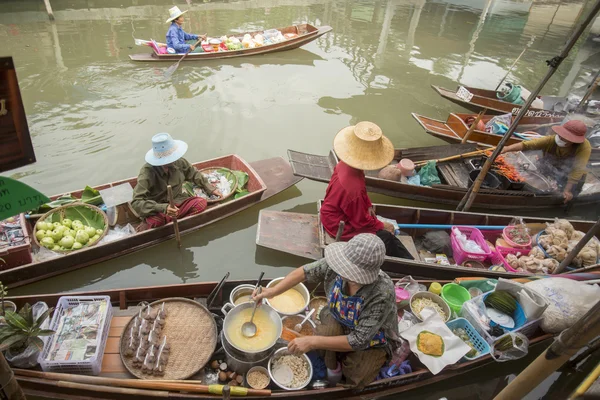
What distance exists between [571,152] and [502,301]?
12.2ft

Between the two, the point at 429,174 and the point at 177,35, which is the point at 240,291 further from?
the point at 177,35

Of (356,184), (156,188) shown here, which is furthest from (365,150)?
(156,188)

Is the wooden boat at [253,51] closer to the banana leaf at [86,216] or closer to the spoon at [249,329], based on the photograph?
the banana leaf at [86,216]

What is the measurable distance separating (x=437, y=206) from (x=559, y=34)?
62.0 ft

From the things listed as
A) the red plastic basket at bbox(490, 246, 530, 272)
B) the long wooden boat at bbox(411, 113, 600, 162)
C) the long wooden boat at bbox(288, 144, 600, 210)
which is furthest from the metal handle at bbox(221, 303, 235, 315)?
the long wooden boat at bbox(411, 113, 600, 162)

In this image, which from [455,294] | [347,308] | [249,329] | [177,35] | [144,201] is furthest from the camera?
[177,35]

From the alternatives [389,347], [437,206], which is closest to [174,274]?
[389,347]

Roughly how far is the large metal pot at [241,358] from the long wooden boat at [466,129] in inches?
236

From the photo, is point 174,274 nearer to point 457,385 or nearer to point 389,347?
point 389,347

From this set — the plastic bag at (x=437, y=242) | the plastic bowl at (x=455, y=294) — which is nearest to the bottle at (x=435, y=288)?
the plastic bowl at (x=455, y=294)

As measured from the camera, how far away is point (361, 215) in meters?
4.68

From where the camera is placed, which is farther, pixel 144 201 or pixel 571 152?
pixel 571 152

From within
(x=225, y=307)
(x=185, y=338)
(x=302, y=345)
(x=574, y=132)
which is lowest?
(x=185, y=338)

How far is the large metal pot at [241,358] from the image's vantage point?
11.3 feet
